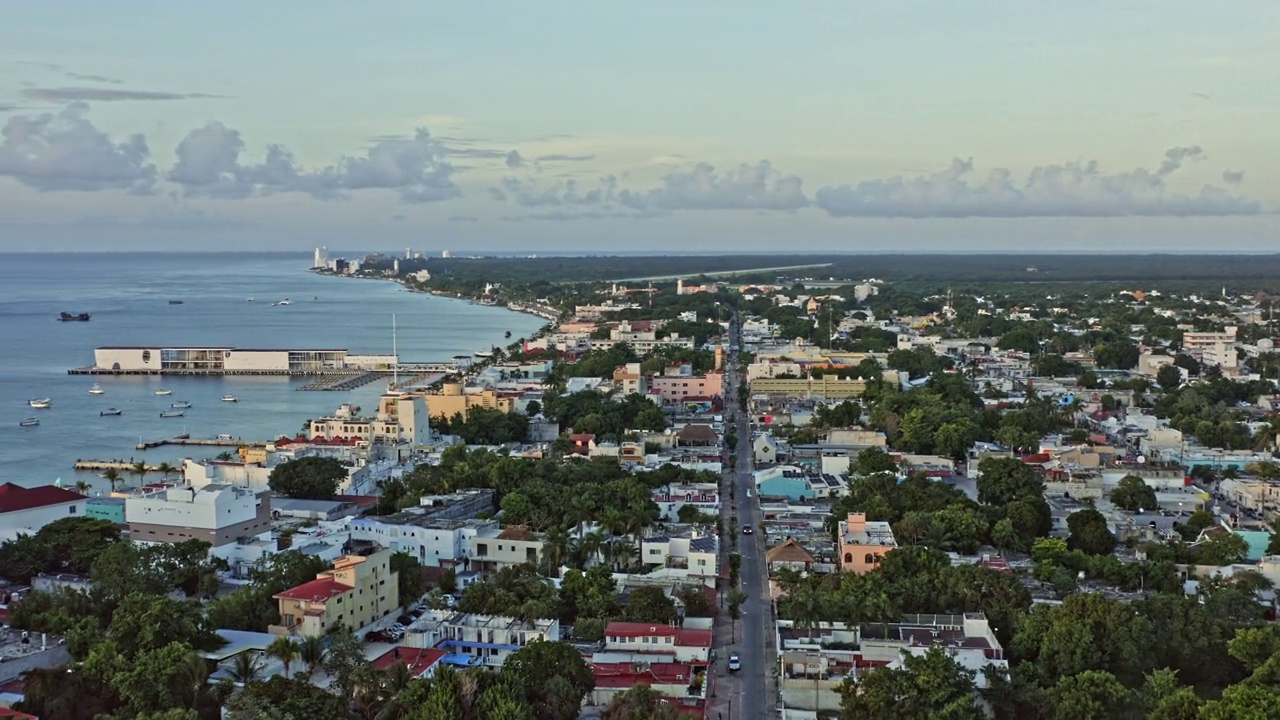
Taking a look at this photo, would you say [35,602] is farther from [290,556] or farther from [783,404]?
[783,404]

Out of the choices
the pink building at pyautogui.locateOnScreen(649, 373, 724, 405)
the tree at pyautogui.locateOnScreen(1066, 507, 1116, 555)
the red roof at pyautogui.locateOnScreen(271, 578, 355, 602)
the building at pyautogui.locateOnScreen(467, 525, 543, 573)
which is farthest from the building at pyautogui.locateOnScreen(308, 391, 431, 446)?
the tree at pyautogui.locateOnScreen(1066, 507, 1116, 555)

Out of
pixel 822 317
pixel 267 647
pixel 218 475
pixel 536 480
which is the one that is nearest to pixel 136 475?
pixel 218 475

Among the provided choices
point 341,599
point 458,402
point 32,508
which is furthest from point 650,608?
point 458,402

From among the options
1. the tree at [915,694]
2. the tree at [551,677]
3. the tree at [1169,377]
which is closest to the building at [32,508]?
the tree at [551,677]

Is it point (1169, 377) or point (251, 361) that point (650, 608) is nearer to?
point (1169, 377)

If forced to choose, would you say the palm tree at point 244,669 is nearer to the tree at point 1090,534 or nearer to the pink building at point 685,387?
the tree at point 1090,534
